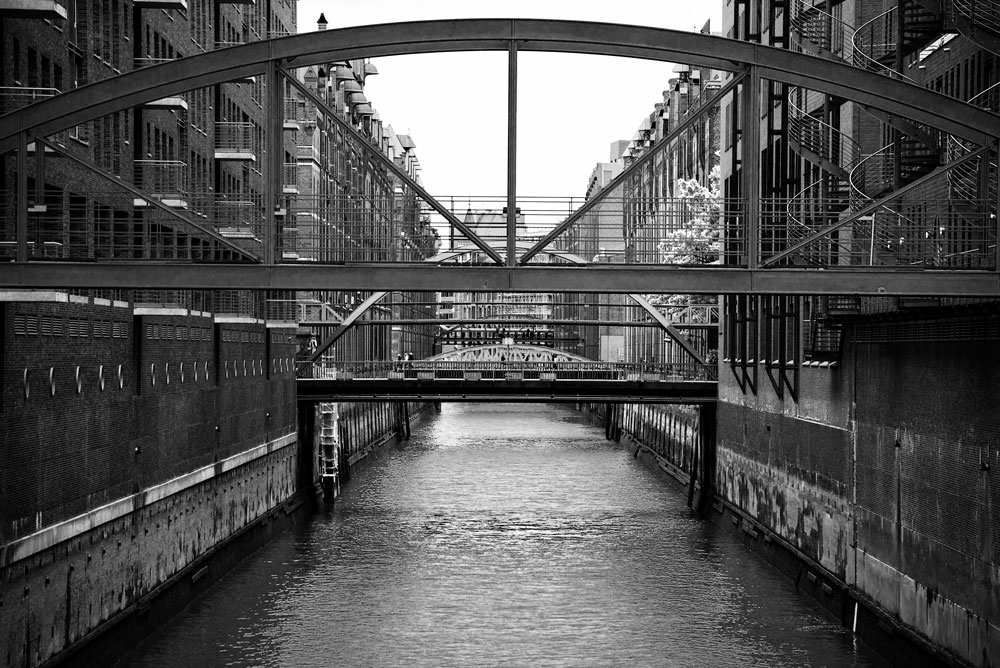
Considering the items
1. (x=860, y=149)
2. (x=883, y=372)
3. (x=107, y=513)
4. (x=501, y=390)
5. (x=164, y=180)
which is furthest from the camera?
(x=501, y=390)

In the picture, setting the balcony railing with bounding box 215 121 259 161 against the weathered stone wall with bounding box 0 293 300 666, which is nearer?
the weathered stone wall with bounding box 0 293 300 666

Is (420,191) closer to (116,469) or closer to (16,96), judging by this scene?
(16,96)

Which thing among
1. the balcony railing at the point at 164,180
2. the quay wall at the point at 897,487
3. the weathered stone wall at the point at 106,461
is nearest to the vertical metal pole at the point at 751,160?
the quay wall at the point at 897,487

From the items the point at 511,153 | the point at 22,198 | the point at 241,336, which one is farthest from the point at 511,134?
the point at 241,336

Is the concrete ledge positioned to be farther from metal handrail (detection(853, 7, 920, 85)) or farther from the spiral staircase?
metal handrail (detection(853, 7, 920, 85))

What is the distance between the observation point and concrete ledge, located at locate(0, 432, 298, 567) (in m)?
18.1

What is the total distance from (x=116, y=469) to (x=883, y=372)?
11443 mm

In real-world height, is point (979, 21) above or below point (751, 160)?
above

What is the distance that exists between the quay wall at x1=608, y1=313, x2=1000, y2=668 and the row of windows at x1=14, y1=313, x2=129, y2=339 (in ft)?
37.6

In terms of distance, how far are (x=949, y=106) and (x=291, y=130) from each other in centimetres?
3449

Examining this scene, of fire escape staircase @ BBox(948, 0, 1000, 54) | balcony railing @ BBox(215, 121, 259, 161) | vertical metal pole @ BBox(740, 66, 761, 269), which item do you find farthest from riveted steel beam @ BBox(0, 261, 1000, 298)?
balcony railing @ BBox(215, 121, 259, 161)

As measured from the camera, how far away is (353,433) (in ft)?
179

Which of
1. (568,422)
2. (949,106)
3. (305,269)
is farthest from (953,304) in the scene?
(568,422)

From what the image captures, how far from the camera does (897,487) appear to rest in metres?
21.7
